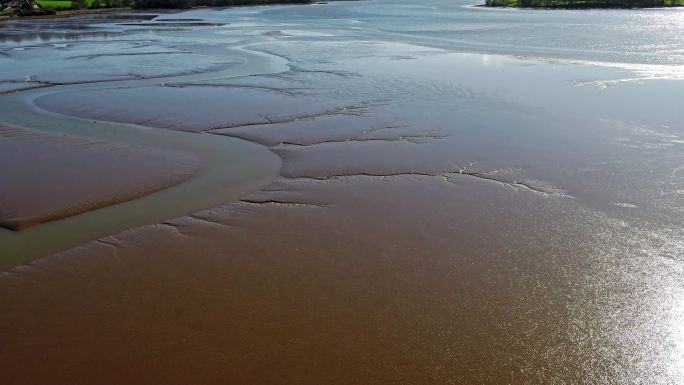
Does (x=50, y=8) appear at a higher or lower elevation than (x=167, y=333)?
higher

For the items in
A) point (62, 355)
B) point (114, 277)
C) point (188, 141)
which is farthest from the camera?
point (188, 141)

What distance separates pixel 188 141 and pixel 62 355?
7.35 m

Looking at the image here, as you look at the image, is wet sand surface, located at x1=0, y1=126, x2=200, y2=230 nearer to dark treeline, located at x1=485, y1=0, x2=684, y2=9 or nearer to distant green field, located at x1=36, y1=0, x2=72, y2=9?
dark treeline, located at x1=485, y1=0, x2=684, y2=9

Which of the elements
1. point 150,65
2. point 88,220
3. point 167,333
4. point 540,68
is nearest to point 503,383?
point 167,333

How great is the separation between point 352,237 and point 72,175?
18.0 feet

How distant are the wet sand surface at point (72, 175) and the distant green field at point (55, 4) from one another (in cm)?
6908

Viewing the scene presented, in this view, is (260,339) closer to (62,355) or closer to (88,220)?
(62,355)

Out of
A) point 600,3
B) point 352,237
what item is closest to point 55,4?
point 600,3

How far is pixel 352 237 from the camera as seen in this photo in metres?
7.46

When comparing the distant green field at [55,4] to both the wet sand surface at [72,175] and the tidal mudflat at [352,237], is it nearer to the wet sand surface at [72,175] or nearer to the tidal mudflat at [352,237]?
the tidal mudflat at [352,237]

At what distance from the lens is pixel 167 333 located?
5.45 m

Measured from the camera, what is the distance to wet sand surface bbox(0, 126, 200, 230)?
853cm

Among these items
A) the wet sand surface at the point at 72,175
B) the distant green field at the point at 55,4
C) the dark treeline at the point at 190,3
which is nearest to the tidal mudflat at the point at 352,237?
the wet sand surface at the point at 72,175

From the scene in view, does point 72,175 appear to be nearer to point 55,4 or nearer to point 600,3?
point 600,3
